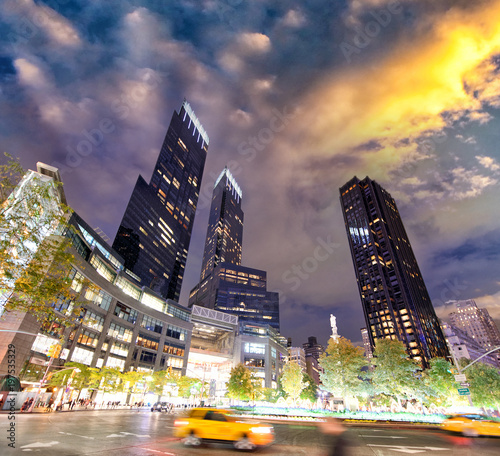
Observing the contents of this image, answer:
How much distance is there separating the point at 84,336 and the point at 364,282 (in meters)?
140

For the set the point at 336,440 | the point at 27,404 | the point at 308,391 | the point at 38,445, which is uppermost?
the point at 308,391

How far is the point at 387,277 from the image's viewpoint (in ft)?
474

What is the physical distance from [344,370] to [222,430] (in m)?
39.7

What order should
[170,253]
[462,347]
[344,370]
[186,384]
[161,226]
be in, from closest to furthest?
[344,370] < [186,384] < [462,347] < [161,226] < [170,253]

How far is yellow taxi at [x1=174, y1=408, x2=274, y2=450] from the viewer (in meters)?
11.3

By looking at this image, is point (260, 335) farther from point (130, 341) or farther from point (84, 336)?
point (84, 336)

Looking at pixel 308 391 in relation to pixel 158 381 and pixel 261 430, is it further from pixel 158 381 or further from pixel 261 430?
pixel 261 430

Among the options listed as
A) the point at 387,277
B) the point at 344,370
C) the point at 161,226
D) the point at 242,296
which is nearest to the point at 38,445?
the point at 344,370

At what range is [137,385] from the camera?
209ft

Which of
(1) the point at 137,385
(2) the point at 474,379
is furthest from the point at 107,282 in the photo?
(2) the point at 474,379

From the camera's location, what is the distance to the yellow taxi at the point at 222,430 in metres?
11.3

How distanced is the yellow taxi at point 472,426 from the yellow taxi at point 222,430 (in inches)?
682

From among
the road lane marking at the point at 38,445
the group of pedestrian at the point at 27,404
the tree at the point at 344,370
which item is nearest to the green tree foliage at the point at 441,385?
the tree at the point at 344,370

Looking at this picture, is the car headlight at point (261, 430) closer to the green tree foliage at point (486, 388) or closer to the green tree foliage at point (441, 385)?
the green tree foliage at point (441, 385)
